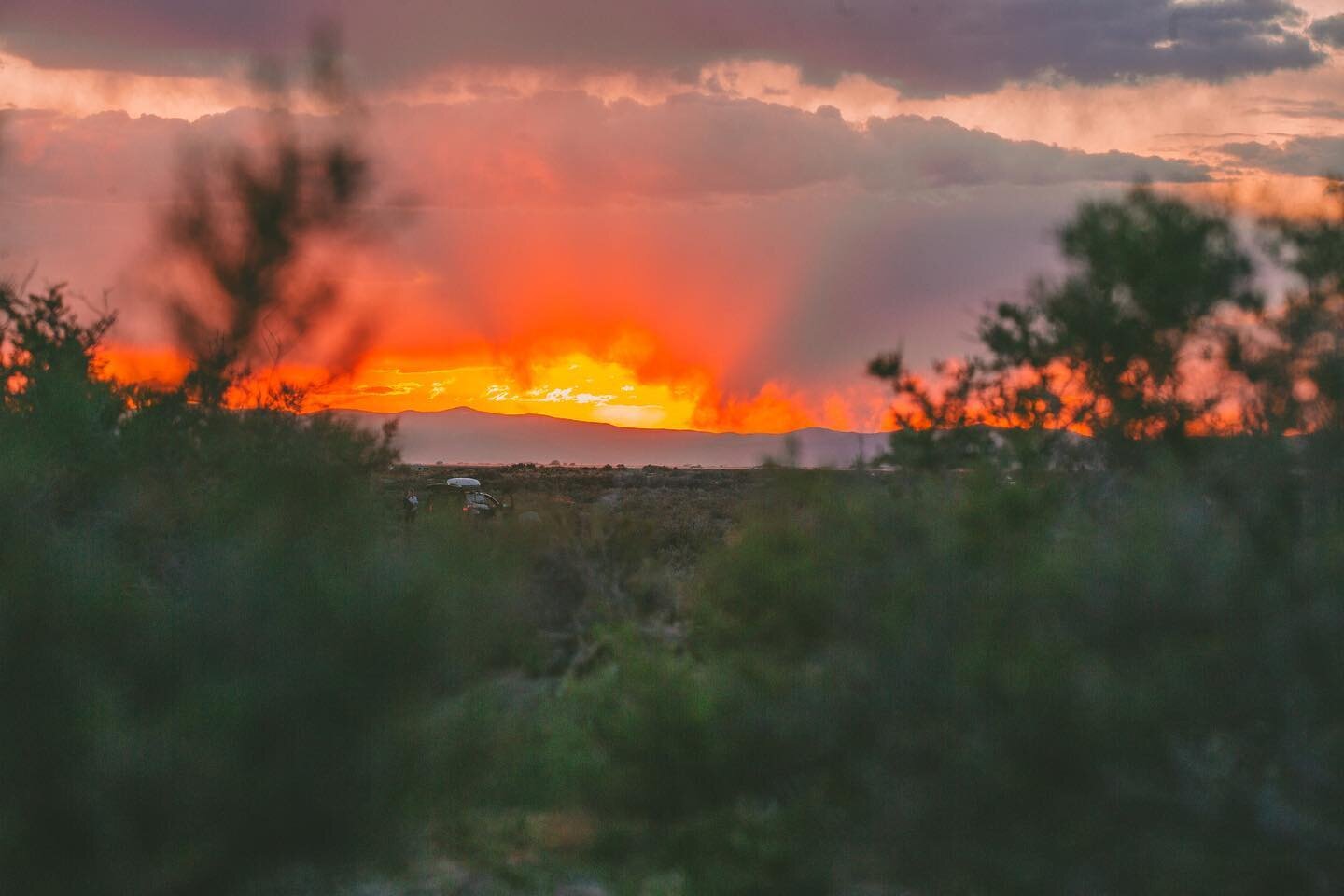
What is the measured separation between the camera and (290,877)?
8.28 metres

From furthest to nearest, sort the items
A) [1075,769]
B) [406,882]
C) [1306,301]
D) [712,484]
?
1. [712,484]
2. [1306,301]
3. [406,882]
4. [1075,769]

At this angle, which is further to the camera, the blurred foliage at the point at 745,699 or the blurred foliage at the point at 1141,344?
the blurred foliage at the point at 1141,344

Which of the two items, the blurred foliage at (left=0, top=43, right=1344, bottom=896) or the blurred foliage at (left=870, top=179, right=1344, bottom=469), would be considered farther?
the blurred foliage at (left=870, top=179, right=1344, bottom=469)

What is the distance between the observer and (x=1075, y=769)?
7828mm

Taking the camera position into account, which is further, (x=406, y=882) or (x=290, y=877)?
(x=406, y=882)

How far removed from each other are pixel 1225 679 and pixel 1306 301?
7810mm

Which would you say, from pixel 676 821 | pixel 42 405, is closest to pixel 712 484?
pixel 42 405

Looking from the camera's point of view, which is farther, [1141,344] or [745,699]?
[1141,344]

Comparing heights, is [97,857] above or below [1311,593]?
below

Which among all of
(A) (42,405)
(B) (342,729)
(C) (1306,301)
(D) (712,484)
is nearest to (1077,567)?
(B) (342,729)

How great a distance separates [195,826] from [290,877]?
97 centimetres

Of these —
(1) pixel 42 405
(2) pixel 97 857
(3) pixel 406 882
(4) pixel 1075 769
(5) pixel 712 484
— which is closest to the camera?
(2) pixel 97 857

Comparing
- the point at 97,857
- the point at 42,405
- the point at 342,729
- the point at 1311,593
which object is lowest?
the point at 97,857

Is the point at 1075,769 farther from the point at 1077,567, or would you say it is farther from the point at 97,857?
the point at 97,857
